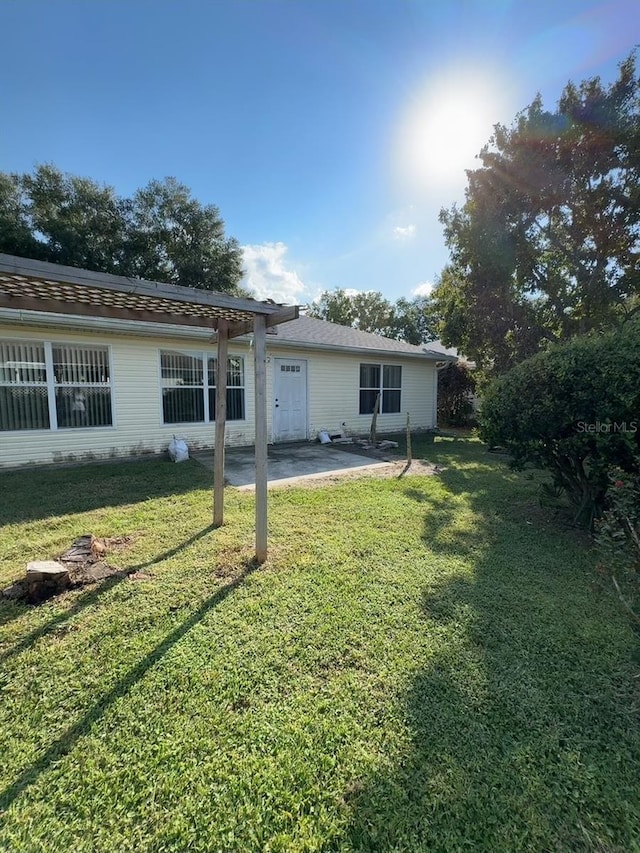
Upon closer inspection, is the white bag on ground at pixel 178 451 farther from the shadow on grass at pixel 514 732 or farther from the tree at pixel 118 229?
the tree at pixel 118 229

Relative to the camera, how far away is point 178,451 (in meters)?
7.65

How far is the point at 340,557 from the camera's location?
350 cm

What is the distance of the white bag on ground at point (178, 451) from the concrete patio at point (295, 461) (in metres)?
0.28

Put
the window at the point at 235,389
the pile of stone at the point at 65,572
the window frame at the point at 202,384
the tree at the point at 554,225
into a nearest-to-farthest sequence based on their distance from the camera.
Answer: the pile of stone at the point at 65,572, the window frame at the point at 202,384, the window at the point at 235,389, the tree at the point at 554,225

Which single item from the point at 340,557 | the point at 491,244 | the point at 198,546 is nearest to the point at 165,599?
the point at 198,546

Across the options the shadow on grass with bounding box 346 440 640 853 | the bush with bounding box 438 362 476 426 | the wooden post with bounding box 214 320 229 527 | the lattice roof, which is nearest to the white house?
the lattice roof

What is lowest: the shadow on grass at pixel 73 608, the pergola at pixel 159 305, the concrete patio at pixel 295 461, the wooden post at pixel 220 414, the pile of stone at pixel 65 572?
the shadow on grass at pixel 73 608

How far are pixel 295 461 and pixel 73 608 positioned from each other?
5.26m

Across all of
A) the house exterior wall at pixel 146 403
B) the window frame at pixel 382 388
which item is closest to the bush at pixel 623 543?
the house exterior wall at pixel 146 403

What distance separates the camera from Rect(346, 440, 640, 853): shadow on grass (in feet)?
4.52

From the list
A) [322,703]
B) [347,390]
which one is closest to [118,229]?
[347,390]

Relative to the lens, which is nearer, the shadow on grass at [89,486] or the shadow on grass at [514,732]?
the shadow on grass at [514,732]

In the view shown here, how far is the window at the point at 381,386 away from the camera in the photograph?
11.2m

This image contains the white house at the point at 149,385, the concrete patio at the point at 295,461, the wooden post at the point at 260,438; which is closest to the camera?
the wooden post at the point at 260,438
